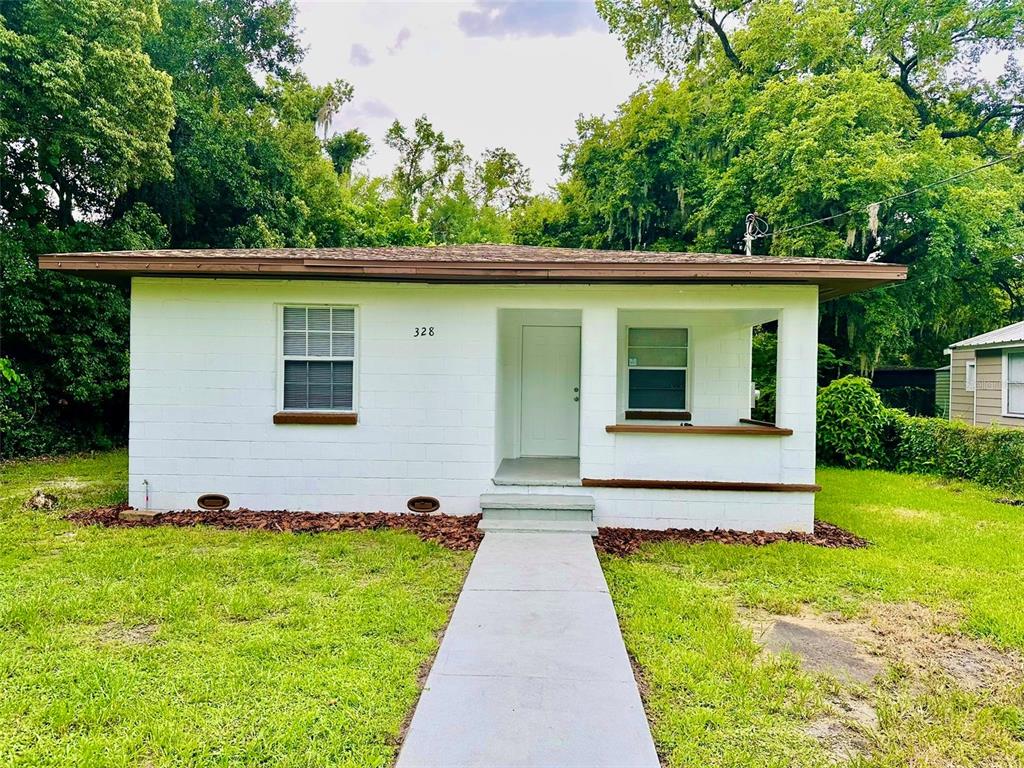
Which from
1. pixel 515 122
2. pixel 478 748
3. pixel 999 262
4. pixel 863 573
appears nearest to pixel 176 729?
pixel 478 748

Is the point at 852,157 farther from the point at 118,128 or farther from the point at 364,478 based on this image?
the point at 118,128

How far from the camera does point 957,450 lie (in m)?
8.67

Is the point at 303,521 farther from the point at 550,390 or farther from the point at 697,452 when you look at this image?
the point at 697,452

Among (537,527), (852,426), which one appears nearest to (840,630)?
(537,527)

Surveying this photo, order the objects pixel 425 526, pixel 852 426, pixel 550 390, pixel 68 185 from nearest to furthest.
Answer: pixel 425 526
pixel 550 390
pixel 852 426
pixel 68 185

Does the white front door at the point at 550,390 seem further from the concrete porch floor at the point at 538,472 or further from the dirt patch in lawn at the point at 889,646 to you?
the dirt patch in lawn at the point at 889,646

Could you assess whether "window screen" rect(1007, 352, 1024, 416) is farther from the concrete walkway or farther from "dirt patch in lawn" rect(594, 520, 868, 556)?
the concrete walkway

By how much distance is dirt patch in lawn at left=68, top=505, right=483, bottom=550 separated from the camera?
5605 mm

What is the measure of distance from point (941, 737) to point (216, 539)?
5.45m

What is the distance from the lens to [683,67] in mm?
17453

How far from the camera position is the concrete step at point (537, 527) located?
5461 millimetres

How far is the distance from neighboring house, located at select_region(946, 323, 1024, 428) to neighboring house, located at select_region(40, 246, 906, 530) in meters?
7.82

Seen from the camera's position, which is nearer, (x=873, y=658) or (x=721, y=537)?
(x=873, y=658)

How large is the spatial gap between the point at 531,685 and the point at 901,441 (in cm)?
941
